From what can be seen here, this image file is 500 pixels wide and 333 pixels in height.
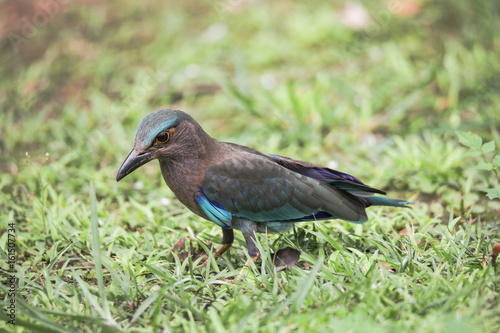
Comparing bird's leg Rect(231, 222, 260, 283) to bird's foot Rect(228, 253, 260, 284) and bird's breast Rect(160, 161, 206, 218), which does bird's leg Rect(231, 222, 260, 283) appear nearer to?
bird's foot Rect(228, 253, 260, 284)

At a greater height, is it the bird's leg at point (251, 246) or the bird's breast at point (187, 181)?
the bird's breast at point (187, 181)

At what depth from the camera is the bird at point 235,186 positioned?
3.67 meters

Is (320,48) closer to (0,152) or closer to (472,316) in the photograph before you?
(0,152)

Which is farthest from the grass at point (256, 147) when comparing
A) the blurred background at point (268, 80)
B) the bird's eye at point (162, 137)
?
the bird's eye at point (162, 137)

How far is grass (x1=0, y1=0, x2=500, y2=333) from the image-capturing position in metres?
3.11

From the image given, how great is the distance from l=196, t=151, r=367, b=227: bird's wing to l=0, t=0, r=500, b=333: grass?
0.21 metres

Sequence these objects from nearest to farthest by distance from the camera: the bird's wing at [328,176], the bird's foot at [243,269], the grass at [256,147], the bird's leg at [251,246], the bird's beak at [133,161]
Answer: the grass at [256,147] < the bird's foot at [243,269] < the bird's beak at [133,161] < the bird's leg at [251,246] < the bird's wing at [328,176]

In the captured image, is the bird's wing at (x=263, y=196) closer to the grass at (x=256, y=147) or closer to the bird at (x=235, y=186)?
the bird at (x=235, y=186)

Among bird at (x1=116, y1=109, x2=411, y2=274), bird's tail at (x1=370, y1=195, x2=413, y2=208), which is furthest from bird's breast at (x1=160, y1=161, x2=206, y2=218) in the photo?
bird's tail at (x1=370, y1=195, x2=413, y2=208)

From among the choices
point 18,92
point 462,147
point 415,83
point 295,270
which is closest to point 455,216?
point 462,147

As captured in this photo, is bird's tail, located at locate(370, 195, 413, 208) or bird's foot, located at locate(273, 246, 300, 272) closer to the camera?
bird's foot, located at locate(273, 246, 300, 272)

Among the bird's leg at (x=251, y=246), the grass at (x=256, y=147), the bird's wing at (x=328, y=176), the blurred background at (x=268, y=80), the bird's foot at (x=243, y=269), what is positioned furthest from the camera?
the blurred background at (x=268, y=80)

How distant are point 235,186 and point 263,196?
21cm

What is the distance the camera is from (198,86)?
715 centimetres
